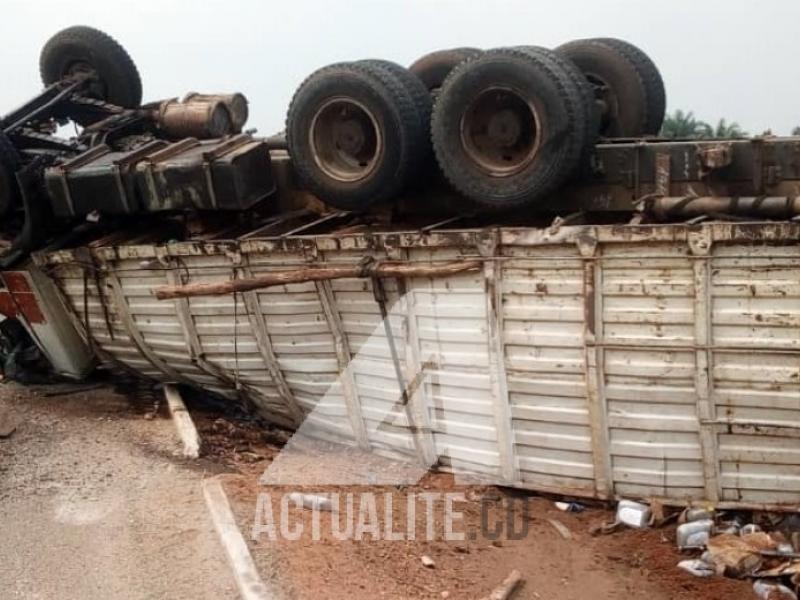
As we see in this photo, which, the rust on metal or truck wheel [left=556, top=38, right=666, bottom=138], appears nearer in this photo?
truck wheel [left=556, top=38, right=666, bottom=138]

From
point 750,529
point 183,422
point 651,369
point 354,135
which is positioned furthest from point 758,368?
point 183,422

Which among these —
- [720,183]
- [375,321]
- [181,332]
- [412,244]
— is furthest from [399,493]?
[720,183]

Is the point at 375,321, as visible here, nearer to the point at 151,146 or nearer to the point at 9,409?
the point at 151,146

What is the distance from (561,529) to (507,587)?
0.79 metres

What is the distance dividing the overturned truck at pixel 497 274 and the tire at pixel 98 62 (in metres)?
1.77

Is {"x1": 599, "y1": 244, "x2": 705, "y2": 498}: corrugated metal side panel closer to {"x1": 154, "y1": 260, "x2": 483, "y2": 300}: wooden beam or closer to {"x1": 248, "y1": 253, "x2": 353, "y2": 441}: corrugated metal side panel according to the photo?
{"x1": 154, "y1": 260, "x2": 483, "y2": 300}: wooden beam

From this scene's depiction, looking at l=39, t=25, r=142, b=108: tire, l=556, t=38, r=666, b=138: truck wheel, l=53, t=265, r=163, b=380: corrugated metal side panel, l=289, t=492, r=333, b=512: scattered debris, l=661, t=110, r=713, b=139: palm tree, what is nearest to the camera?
l=289, t=492, r=333, b=512: scattered debris

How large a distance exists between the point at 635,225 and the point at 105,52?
18.9ft

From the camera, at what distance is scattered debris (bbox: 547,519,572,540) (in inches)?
197

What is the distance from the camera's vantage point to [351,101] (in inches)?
214

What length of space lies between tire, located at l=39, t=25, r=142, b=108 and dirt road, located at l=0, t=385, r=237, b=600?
10.5 feet

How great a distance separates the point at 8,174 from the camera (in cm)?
700

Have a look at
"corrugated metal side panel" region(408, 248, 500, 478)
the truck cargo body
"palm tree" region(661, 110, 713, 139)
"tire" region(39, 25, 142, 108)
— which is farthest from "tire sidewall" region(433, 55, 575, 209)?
"palm tree" region(661, 110, 713, 139)

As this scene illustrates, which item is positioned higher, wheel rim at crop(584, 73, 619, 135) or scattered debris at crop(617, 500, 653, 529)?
wheel rim at crop(584, 73, 619, 135)
